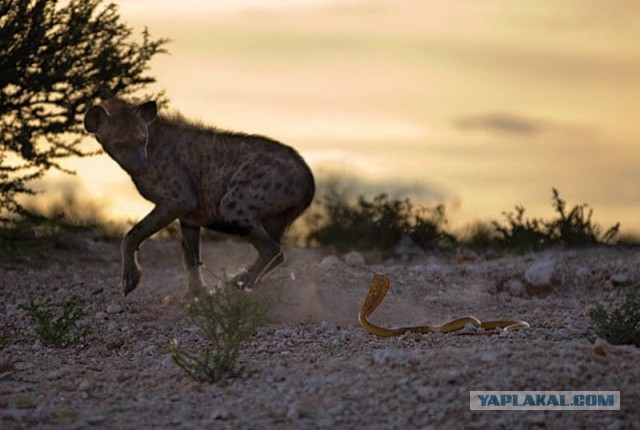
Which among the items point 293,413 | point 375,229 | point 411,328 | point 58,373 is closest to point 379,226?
point 375,229

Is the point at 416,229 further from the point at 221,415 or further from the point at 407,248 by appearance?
the point at 221,415

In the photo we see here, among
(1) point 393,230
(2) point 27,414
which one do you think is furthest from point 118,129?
(1) point 393,230

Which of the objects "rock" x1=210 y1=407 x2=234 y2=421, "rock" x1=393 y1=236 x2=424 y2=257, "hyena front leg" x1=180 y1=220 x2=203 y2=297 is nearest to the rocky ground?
"rock" x1=210 y1=407 x2=234 y2=421

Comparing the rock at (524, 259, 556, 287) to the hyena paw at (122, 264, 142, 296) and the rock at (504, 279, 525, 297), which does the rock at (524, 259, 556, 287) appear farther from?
the hyena paw at (122, 264, 142, 296)

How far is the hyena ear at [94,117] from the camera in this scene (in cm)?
1035

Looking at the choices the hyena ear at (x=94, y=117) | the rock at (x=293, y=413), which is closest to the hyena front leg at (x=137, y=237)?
the hyena ear at (x=94, y=117)

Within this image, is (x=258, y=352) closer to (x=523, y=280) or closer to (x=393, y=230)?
(x=523, y=280)

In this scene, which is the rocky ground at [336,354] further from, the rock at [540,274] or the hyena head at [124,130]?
the hyena head at [124,130]

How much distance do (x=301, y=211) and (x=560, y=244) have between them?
5358 mm

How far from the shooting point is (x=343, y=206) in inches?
656

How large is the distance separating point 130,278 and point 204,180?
1.11 meters

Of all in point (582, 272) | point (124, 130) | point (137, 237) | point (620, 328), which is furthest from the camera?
point (582, 272)

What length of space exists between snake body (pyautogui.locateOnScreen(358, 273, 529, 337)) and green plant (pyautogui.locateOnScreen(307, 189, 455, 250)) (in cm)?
680

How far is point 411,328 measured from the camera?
8.87m
